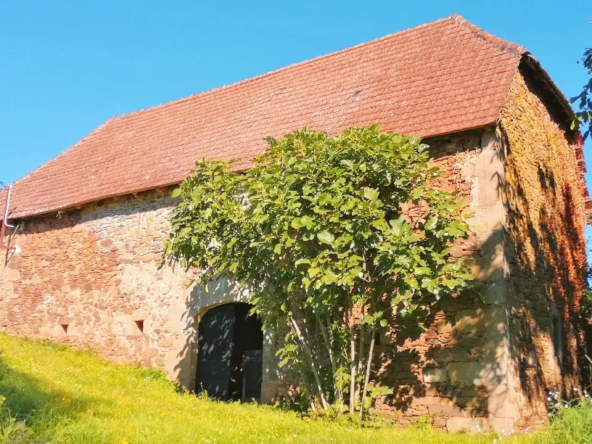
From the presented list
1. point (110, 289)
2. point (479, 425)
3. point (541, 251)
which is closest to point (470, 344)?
point (479, 425)

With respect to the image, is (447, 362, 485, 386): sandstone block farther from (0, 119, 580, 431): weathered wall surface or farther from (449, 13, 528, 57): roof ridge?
(449, 13, 528, 57): roof ridge

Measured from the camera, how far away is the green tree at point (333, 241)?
7168 mm

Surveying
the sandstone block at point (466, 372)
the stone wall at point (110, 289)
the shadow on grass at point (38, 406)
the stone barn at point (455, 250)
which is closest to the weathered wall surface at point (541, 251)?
the stone barn at point (455, 250)

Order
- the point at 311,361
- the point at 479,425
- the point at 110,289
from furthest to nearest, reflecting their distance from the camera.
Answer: the point at 110,289 < the point at 311,361 < the point at 479,425

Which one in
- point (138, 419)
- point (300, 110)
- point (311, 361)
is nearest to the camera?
point (138, 419)

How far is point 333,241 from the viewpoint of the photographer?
723 centimetres

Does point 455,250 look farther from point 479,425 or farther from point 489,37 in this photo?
point 489,37

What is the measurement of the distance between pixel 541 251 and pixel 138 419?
6.22 metres

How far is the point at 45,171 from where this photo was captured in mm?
15031

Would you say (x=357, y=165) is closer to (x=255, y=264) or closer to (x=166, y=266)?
(x=255, y=264)

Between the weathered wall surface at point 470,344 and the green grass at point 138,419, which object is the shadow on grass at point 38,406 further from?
the weathered wall surface at point 470,344

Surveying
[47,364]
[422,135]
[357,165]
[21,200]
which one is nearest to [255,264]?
[357,165]

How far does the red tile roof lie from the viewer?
30.1 ft

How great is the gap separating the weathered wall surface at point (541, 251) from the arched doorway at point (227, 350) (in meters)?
4.24
